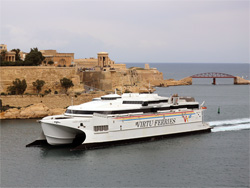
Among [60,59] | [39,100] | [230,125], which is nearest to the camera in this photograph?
[230,125]

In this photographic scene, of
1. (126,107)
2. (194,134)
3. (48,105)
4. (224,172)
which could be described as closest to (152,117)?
(126,107)

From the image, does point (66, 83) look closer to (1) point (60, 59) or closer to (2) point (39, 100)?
(2) point (39, 100)

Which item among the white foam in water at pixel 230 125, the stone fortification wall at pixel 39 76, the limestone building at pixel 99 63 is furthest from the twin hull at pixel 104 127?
the limestone building at pixel 99 63

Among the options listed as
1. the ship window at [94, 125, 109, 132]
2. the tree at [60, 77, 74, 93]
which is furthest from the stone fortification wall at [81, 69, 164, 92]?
the ship window at [94, 125, 109, 132]

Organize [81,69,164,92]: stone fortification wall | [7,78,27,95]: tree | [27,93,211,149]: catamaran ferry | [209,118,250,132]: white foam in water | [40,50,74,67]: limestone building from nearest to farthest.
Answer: [27,93,211,149]: catamaran ferry, [209,118,250,132]: white foam in water, [7,78,27,95]: tree, [81,69,164,92]: stone fortification wall, [40,50,74,67]: limestone building

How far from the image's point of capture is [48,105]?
55.8 metres

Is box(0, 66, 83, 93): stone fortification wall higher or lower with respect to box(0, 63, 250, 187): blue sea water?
higher

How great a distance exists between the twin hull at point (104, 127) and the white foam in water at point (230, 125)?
6.10m

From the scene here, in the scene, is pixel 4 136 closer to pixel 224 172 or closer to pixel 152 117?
pixel 152 117

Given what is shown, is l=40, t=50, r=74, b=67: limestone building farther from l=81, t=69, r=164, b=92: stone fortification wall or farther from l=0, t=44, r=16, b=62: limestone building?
l=81, t=69, r=164, b=92: stone fortification wall

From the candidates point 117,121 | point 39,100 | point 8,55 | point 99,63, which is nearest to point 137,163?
point 117,121

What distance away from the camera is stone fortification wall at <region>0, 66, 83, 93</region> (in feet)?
200

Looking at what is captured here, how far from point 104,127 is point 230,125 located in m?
14.5

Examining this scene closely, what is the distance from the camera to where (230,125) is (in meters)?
45.4
